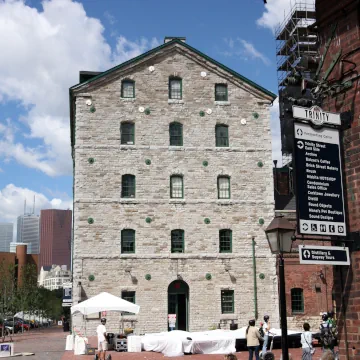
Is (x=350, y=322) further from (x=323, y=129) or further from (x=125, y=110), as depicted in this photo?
(x=125, y=110)

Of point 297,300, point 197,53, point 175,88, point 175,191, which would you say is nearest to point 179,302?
point 175,191

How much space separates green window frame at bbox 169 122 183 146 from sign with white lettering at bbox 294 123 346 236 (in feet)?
79.0

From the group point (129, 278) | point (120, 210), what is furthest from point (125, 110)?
point (129, 278)

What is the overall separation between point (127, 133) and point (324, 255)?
977 inches

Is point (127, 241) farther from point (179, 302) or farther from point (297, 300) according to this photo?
point (297, 300)

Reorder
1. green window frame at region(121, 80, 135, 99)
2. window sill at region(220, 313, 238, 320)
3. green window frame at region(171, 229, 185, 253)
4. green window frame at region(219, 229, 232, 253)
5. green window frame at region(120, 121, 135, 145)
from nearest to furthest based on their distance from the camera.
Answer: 1. window sill at region(220, 313, 238, 320)
2. green window frame at region(171, 229, 185, 253)
3. green window frame at region(219, 229, 232, 253)
4. green window frame at region(120, 121, 135, 145)
5. green window frame at region(121, 80, 135, 99)

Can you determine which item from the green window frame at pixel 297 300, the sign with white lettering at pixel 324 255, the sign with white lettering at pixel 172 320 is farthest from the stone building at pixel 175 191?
the sign with white lettering at pixel 324 255

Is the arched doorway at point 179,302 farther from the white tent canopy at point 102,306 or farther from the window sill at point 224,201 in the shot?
the white tent canopy at point 102,306

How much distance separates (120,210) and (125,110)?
18.3ft

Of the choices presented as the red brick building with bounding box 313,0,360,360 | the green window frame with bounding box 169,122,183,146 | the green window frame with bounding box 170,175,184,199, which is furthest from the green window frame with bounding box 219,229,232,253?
the red brick building with bounding box 313,0,360,360

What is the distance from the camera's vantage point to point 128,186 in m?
31.3

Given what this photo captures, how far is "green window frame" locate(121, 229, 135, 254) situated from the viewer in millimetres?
30641

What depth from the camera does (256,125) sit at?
33.1m

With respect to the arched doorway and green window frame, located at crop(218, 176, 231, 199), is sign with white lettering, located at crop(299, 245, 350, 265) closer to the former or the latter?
the arched doorway
